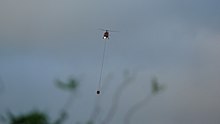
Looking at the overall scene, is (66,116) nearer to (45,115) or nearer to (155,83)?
(45,115)

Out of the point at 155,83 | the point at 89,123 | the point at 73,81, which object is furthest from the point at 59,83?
the point at 155,83

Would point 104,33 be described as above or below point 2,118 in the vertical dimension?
above

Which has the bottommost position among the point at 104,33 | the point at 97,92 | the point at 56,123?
the point at 56,123

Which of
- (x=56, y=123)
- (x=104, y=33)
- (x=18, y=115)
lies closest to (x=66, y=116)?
(x=56, y=123)

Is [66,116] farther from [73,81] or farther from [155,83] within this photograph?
[155,83]

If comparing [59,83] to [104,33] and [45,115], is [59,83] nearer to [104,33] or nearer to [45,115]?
[45,115]

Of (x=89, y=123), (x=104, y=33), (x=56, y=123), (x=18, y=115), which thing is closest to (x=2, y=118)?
(x=18, y=115)

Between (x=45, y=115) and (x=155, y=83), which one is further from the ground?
(x=155, y=83)

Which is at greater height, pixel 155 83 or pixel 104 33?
pixel 104 33
